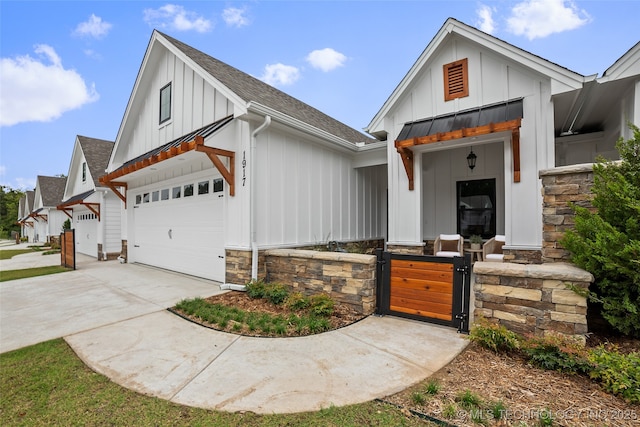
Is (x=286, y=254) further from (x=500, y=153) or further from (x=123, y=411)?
(x=500, y=153)

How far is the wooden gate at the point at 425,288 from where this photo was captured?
4.10 m

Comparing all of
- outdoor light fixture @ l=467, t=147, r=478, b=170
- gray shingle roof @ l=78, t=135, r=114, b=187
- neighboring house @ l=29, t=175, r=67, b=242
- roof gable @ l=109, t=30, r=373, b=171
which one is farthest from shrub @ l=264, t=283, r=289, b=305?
neighboring house @ l=29, t=175, r=67, b=242

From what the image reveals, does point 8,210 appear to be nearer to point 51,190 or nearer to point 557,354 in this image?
point 51,190

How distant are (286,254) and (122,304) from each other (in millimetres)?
3341

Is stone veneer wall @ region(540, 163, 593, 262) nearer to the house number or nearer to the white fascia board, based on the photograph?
the white fascia board

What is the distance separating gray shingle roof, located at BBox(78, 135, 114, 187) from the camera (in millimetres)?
14810

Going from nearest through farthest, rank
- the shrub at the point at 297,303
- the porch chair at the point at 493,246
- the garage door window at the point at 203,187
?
the shrub at the point at 297,303 < the porch chair at the point at 493,246 < the garage door window at the point at 203,187

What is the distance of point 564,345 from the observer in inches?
119

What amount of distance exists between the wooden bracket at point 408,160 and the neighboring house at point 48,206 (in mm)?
29075

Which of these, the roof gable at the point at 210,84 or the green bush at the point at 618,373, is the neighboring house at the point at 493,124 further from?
the green bush at the point at 618,373

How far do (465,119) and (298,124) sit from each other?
382 centimetres

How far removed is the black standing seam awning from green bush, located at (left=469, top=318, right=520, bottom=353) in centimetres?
428

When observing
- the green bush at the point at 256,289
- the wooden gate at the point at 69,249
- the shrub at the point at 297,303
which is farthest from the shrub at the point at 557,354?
the wooden gate at the point at 69,249

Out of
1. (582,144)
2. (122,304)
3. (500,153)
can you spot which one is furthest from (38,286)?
(582,144)
